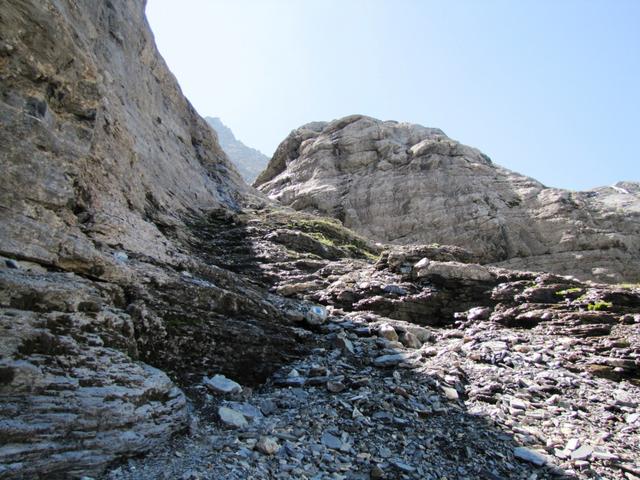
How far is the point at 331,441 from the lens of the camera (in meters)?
6.93

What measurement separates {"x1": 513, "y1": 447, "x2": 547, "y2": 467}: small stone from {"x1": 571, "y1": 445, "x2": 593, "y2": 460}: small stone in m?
0.53

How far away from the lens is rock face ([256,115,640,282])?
3494 cm

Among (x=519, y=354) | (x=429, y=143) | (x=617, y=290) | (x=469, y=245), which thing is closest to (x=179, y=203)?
(x=519, y=354)

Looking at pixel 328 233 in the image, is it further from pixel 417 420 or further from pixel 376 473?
pixel 376 473

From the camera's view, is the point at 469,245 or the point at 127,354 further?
the point at 469,245

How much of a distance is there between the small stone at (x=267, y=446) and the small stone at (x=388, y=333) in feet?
18.7

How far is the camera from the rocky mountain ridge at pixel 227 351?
5.75 meters

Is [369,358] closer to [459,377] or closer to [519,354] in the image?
[459,377]

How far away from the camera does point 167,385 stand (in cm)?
667

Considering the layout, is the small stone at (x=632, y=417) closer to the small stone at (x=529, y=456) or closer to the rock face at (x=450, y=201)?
the small stone at (x=529, y=456)

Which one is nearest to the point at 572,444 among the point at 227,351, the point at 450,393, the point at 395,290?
the point at 450,393

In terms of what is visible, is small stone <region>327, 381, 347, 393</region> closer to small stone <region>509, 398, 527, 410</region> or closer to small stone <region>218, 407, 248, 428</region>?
small stone <region>218, 407, 248, 428</region>

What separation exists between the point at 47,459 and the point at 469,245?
118ft

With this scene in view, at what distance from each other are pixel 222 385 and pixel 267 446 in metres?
1.94
